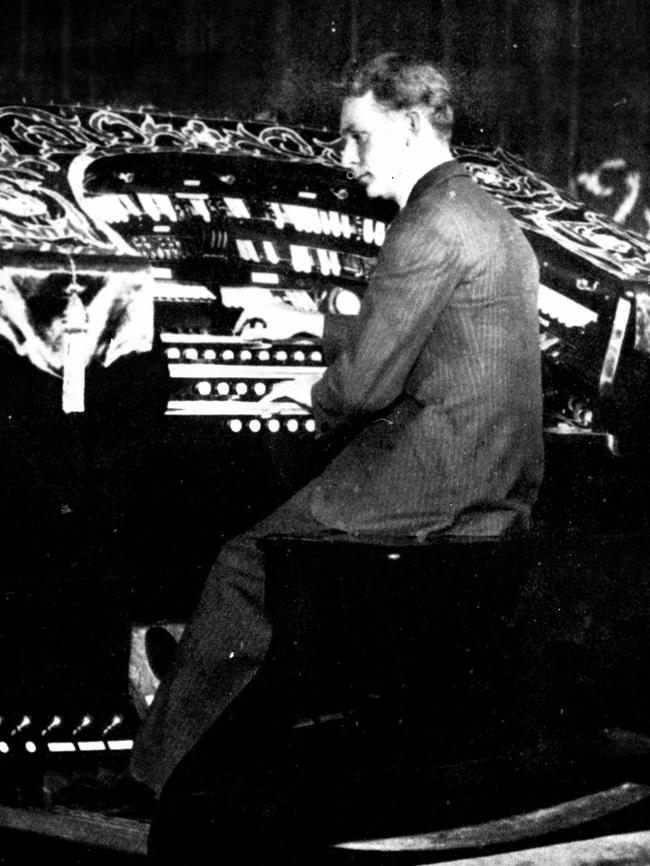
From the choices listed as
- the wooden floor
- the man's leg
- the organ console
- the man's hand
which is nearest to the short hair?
the man's hand

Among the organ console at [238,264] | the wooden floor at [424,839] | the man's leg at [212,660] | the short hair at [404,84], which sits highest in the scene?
the short hair at [404,84]

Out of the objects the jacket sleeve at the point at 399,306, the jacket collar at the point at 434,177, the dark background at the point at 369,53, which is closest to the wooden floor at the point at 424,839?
the jacket sleeve at the point at 399,306

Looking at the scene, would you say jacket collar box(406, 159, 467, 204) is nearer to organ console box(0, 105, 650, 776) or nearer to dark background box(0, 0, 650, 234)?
organ console box(0, 105, 650, 776)

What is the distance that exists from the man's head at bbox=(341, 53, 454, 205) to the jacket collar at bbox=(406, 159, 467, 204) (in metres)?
0.04

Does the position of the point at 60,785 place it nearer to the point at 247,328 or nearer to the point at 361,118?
the point at 247,328

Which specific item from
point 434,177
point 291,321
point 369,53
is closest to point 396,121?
point 434,177

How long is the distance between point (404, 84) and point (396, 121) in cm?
7

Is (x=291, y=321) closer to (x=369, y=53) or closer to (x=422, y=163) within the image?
(x=422, y=163)

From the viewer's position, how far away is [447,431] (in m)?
1.97

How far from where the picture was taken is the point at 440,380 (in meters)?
1.96

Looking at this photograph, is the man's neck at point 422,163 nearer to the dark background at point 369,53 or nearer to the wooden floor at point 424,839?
the wooden floor at point 424,839

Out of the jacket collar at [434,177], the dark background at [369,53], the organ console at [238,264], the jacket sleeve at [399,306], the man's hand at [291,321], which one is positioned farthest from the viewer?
the dark background at [369,53]

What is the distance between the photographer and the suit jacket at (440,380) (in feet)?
6.22

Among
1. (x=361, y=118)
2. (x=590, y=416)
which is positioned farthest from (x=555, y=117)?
(x=361, y=118)
